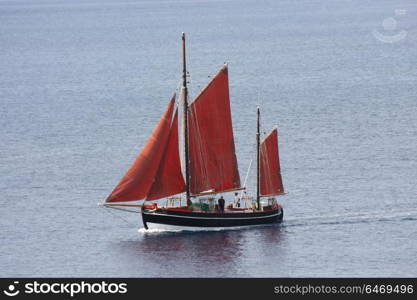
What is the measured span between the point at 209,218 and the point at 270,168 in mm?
8036

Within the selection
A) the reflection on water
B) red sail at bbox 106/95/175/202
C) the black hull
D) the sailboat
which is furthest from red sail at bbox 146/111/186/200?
the reflection on water

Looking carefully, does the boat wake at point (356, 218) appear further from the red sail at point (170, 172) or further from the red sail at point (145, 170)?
the red sail at point (145, 170)

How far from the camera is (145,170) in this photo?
10731 cm

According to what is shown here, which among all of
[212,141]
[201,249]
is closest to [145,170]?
[212,141]

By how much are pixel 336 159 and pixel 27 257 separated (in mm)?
43189

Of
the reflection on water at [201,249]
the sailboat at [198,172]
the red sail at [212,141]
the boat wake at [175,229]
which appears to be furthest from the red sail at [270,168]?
the boat wake at [175,229]

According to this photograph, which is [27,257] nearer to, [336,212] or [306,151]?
[336,212]

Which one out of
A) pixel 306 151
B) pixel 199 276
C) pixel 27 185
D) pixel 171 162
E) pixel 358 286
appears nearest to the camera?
pixel 358 286

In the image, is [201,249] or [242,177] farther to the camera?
[242,177]

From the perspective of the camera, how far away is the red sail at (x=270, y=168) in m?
112

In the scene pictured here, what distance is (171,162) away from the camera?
108562mm

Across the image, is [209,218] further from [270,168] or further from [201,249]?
[270,168]

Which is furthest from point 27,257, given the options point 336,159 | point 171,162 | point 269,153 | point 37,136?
point 37,136

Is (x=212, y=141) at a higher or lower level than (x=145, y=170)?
higher
